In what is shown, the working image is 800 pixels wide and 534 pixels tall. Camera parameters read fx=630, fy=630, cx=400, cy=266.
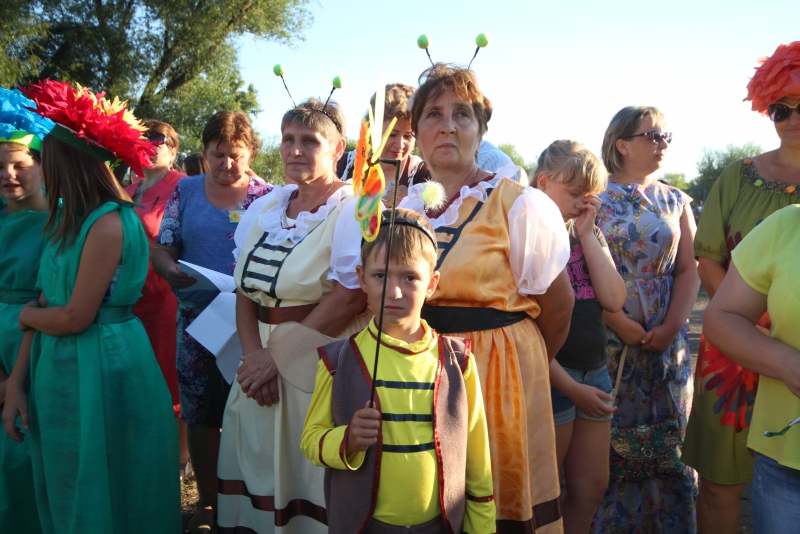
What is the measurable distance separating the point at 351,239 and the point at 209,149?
179 centimetres

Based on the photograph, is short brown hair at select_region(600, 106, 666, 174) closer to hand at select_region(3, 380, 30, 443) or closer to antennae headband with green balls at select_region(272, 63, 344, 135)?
antennae headband with green balls at select_region(272, 63, 344, 135)

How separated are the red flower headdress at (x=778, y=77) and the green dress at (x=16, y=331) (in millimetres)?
3238

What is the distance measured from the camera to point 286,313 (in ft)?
8.54

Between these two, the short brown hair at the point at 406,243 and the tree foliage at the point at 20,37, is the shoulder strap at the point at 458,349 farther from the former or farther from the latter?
the tree foliage at the point at 20,37

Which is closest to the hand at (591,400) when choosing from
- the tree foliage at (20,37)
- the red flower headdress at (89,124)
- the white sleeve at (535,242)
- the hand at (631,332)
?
the hand at (631,332)

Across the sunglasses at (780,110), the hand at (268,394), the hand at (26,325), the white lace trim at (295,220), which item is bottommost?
the hand at (268,394)

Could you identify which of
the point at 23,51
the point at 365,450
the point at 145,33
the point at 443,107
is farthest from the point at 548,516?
the point at 145,33

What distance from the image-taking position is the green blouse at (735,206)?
271 centimetres

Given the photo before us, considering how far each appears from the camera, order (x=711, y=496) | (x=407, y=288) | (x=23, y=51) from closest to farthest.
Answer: (x=407, y=288) → (x=711, y=496) → (x=23, y=51)

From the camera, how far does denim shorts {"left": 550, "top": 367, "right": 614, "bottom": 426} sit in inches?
106

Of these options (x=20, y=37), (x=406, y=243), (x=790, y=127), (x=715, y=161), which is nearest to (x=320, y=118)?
(x=406, y=243)

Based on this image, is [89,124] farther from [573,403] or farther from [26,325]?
[573,403]

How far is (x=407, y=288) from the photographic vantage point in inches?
77.1

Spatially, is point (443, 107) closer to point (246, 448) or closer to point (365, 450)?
point (365, 450)
